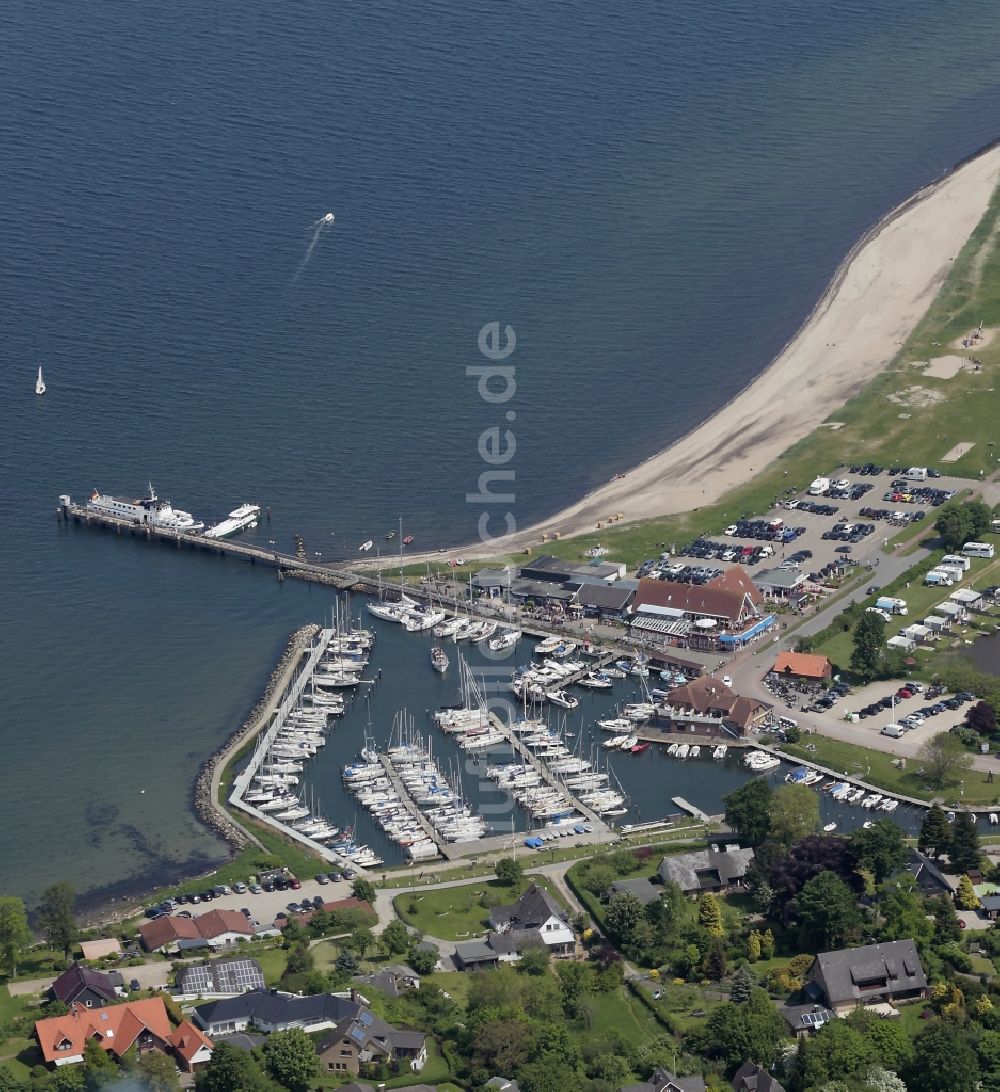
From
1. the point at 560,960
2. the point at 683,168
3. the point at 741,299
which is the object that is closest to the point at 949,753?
the point at 560,960

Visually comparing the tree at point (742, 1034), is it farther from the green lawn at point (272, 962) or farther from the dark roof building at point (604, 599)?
the dark roof building at point (604, 599)

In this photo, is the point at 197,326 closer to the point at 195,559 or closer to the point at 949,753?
the point at 195,559

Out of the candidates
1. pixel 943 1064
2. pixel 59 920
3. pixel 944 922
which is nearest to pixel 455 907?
pixel 59 920

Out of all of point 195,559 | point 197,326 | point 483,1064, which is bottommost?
point 483,1064

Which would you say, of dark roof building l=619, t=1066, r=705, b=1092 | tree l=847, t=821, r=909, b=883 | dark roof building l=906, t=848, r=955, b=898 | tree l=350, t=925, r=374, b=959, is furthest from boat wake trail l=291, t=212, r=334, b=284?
dark roof building l=619, t=1066, r=705, b=1092

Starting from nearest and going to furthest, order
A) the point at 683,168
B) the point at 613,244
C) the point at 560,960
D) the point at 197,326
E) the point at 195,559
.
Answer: the point at 560,960, the point at 195,559, the point at 197,326, the point at 613,244, the point at 683,168

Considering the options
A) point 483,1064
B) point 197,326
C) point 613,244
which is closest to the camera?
point 483,1064

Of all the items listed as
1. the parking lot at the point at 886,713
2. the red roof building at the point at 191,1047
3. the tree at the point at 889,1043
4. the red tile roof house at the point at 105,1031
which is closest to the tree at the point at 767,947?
the tree at the point at 889,1043
